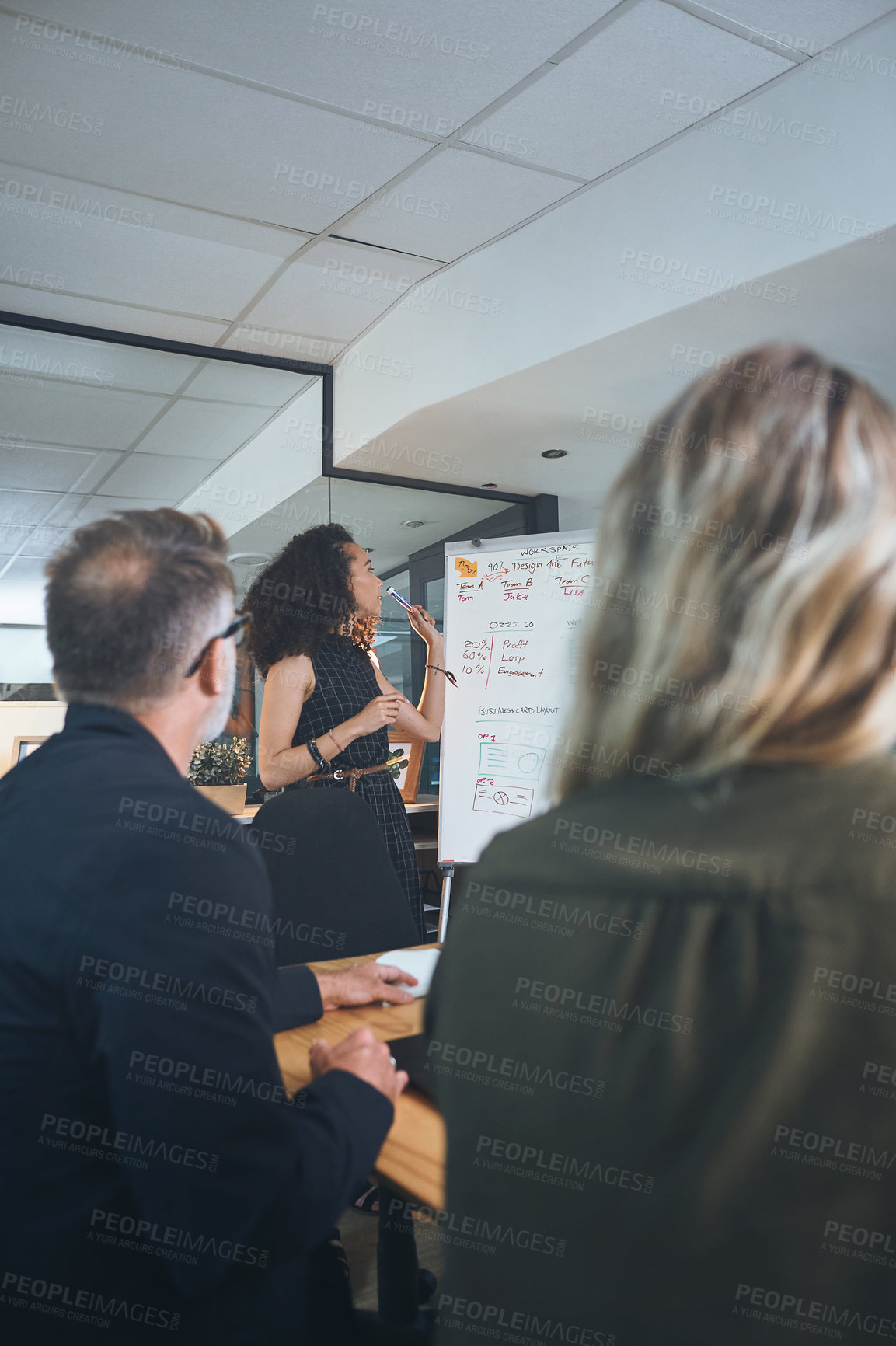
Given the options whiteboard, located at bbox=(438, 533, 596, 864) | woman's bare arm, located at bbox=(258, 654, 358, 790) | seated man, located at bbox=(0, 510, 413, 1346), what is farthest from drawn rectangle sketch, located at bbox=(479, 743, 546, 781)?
seated man, located at bbox=(0, 510, 413, 1346)

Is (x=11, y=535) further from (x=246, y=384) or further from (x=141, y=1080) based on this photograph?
(x=141, y=1080)

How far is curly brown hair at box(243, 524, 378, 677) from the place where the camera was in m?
2.30

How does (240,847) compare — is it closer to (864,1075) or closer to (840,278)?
(864,1075)

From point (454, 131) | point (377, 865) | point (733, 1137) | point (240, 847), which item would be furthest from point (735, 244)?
point (733, 1137)

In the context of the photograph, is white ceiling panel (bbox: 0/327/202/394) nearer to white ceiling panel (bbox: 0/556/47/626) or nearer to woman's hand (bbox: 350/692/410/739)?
white ceiling panel (bbox: 0/556/47/626)

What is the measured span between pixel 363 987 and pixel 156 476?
122 inches

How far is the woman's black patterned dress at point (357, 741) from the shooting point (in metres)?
2.22

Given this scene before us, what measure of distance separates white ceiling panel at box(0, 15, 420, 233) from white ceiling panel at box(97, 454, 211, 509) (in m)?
1.30

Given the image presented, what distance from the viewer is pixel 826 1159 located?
0.47 meters

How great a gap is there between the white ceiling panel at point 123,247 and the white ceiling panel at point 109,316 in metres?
0.06

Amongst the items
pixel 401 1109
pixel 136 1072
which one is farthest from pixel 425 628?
pixel 136 1072

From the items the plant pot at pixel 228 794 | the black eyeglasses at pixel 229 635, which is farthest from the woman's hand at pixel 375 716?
the black eyeglasses at pixel 229 635

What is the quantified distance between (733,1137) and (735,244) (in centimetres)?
224

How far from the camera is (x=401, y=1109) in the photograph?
3.00 feet
